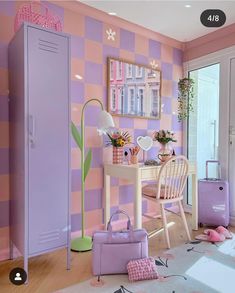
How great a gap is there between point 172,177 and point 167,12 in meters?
1.71

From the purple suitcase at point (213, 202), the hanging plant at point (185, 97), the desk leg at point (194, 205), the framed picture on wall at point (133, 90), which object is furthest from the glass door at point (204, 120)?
the framed picture on wall at point (133, 90)

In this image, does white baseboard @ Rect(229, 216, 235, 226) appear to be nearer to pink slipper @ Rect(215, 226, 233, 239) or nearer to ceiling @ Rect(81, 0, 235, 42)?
pink slipper @ Rect(215, 226, 233, 239)

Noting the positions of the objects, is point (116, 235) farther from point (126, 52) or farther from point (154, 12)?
point (154, 12)

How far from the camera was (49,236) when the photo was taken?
1949mm

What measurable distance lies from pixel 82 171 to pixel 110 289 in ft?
3.48

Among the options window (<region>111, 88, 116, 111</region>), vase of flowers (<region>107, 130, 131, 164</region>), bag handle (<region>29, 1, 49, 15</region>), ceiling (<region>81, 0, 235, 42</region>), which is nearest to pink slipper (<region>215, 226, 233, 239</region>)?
vase of flowers (<region>107, 130, 131, 164</region>)

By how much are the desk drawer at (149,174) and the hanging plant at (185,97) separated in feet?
4.31

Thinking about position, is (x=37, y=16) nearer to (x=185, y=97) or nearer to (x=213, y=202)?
(x=185, y=97)

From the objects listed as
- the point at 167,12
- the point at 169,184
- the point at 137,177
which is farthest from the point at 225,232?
the point at 167,12

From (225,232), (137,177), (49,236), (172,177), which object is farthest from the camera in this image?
(225,232)

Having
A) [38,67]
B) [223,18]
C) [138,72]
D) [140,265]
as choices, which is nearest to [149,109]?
[138,72]

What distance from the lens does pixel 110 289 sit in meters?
1.74

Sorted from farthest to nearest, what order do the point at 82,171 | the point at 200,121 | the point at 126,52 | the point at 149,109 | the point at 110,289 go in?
the point at 200,121 → the point at 149,109 → the point at 126,52 → the point at 82,171 → the point at 110,289

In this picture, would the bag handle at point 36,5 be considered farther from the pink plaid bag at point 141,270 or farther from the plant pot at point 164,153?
the pink plaid bag at point 141,270
